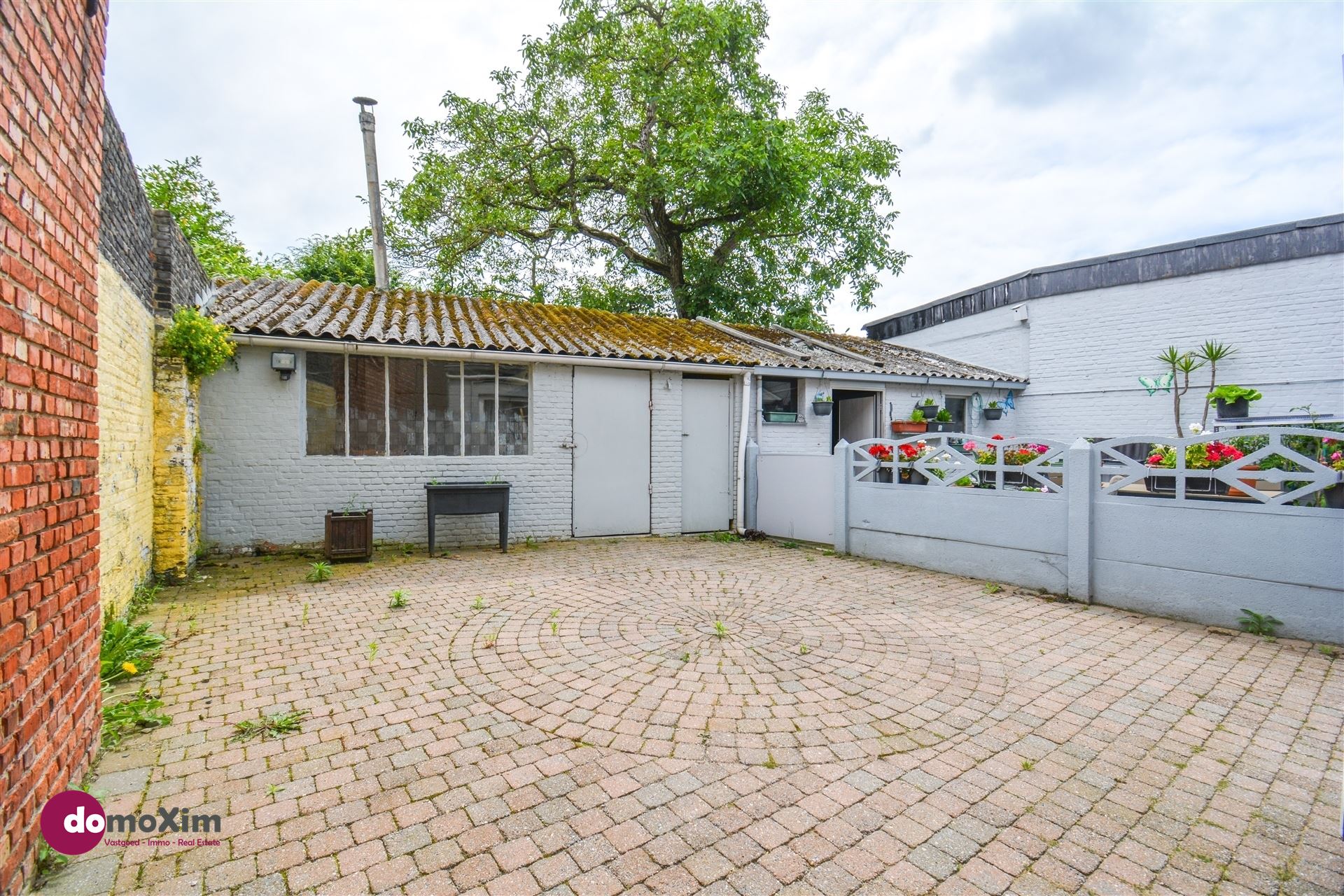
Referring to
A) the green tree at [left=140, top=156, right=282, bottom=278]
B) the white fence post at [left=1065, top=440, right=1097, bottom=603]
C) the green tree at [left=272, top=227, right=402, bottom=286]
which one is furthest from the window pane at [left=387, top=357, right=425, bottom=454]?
the green tree at [left=140, top=156, right=282, bottom=278]

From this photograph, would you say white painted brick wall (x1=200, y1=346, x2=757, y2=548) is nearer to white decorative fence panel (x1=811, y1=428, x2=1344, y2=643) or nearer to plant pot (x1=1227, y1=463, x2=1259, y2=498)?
Answer: white decorative fence panel (x1=811, y1=428, x2=1344, y2=643)

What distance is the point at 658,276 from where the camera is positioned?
17594 millimetres

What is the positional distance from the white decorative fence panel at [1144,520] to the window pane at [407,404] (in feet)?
18.9

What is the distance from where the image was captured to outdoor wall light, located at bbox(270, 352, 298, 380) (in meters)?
6.64

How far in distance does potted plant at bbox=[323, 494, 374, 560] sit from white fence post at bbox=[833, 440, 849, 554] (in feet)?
18.2

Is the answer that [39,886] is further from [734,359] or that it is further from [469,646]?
[734,359]

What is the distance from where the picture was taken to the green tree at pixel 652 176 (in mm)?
14414

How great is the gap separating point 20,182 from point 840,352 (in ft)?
36.7

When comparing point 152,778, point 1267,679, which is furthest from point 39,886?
point 1267,679

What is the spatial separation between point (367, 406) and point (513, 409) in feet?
5.80

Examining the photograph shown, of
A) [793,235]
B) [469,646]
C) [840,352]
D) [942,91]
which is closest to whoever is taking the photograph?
[469,646]

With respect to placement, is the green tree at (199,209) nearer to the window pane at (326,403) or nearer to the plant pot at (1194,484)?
the window pane at (326,403)

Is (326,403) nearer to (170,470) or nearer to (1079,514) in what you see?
(170,470)

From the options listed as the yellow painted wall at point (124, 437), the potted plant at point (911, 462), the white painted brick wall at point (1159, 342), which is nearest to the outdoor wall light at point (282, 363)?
the yellow painted wall at point (124, 437)
